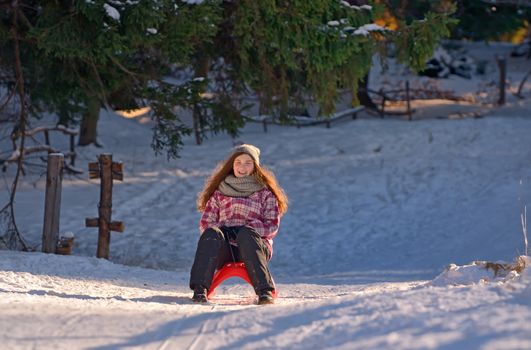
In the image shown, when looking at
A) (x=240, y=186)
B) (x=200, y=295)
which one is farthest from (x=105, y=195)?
(x=200, y=295)

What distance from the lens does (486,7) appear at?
25438 millimetres

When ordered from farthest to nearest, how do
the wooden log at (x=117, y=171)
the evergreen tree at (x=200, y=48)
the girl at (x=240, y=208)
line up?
1. the wooden log at (x=117, y=171)
2. the evergreen tree at (x=200, y=48)
3. the girl at (x=240, y=208)

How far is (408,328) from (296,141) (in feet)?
54.9

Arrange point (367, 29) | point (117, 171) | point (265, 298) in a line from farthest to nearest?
point (367, 29) → point (117, 171) → point (265, 298)

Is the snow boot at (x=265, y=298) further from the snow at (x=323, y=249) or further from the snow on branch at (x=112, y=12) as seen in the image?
the snow on branch at (x=112, y=12)

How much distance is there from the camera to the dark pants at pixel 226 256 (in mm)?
7500

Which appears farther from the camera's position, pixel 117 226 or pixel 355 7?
pixel 355 7

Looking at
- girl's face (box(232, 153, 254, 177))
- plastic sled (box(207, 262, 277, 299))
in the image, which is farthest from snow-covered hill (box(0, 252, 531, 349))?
girl's face (box(232, 153, 254, 177))

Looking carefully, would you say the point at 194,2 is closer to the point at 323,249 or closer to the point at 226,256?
the point at 323,249

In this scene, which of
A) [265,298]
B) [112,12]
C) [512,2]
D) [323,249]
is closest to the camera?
[265,298]

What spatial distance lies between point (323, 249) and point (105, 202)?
3665 mm

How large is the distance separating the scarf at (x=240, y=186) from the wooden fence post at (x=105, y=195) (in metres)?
3.88

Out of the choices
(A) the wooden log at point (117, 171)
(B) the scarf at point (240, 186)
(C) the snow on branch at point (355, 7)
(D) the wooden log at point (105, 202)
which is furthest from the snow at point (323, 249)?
(C) the snow on branch at point (355, 7)

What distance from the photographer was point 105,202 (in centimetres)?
1184
